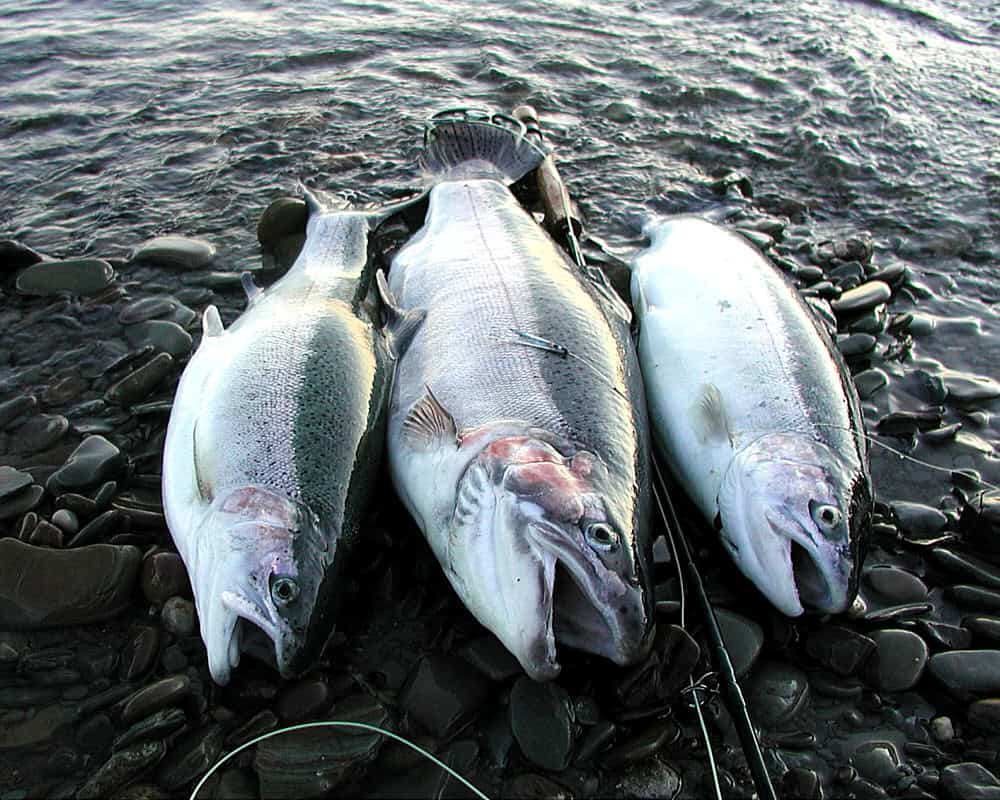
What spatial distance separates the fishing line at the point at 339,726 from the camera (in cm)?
305

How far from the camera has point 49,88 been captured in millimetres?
8883

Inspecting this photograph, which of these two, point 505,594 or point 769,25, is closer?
point 505,594

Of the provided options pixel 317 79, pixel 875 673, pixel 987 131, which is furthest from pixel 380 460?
pixel 987 131

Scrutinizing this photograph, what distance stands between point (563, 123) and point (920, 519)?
618 centimetres

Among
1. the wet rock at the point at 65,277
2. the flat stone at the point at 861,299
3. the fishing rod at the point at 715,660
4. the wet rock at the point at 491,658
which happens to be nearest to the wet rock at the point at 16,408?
the wet rock at the point at 65,277

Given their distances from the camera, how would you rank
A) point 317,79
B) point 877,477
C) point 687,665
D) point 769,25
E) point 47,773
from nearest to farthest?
point 47,773, point 687,665, point 877,477, point 317,79, point 769,25

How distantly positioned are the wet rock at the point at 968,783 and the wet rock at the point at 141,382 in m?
4.82

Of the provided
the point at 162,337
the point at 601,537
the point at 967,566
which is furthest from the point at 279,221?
the point at 967,566

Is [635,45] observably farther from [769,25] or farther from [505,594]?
[505,594]

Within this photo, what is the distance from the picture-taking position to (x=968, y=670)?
3.60 m

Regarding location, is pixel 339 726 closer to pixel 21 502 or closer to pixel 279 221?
pixel 21 502

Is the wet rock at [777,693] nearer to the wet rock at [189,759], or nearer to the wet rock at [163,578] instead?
the wet rock at [189,759]

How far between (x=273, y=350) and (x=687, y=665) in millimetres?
2786

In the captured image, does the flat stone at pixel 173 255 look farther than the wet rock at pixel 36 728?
Yes
